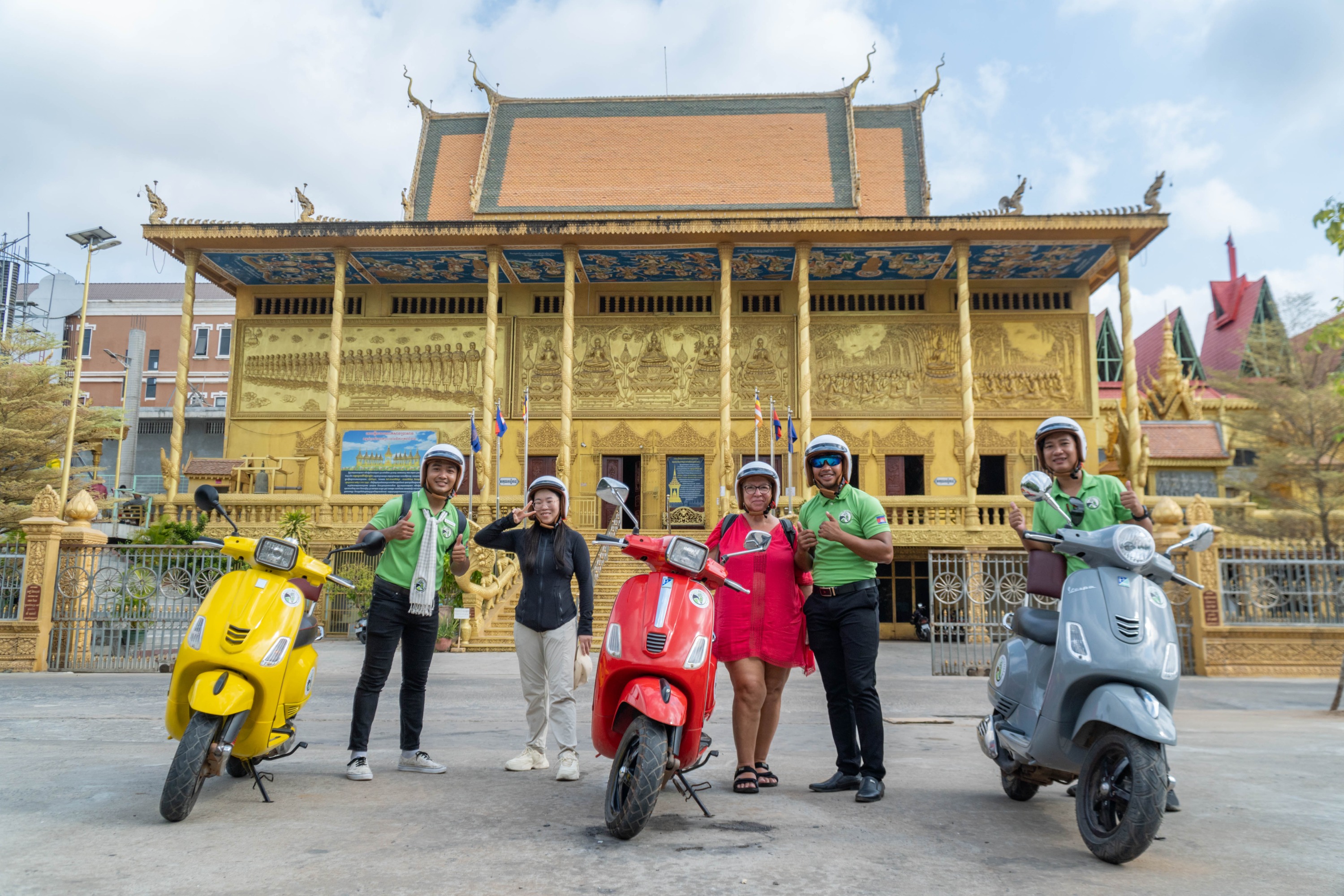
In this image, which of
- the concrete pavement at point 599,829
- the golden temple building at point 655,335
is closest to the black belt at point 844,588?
the concrete pavement at point 599,829

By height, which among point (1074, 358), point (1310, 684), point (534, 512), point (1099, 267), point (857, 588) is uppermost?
point (1099, 267)

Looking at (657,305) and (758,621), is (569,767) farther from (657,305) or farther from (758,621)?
(657,305)

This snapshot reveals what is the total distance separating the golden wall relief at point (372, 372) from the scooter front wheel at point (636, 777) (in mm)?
19480

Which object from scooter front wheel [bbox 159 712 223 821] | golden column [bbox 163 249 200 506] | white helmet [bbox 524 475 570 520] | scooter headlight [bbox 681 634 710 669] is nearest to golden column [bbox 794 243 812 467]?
golden column [bbox 163 249 200 506]

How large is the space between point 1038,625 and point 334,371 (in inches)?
759

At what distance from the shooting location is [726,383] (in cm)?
1966

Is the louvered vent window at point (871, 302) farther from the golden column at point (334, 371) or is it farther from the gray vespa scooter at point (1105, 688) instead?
the gray vespa scooter at point (1105, 688)

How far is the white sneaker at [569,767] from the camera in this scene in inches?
173

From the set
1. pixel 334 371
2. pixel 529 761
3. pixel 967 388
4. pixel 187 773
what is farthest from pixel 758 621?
pixel 334 371

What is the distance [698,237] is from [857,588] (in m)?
16.6

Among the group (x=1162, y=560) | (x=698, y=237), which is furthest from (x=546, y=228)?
(x=1162, y=560)

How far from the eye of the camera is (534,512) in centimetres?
471

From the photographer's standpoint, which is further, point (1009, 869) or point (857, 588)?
point (857, 588)

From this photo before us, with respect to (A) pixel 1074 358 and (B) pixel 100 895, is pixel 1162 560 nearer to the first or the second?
(B) pixel 100 895
